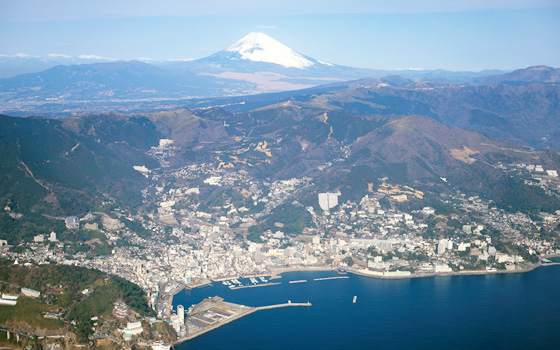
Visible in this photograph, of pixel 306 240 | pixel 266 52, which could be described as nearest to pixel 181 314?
pixel 306 240

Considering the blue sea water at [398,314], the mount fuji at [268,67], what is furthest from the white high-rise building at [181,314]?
the mount fuji at [268,67]

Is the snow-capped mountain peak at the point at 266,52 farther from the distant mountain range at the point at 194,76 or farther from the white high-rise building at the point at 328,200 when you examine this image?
the white high-rise building at the point at 328,200

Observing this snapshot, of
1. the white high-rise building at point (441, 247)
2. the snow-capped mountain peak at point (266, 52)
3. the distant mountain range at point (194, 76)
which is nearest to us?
the white high-rise building at point (441, 247)

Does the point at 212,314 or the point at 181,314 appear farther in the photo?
the point at 212,314

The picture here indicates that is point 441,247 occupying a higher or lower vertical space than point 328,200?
lower

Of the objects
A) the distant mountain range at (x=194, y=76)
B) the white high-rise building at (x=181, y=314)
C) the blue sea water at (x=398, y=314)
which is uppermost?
the distant mountain range at (x=194, y=76)

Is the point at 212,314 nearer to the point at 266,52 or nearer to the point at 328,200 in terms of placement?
the point at 328,200
